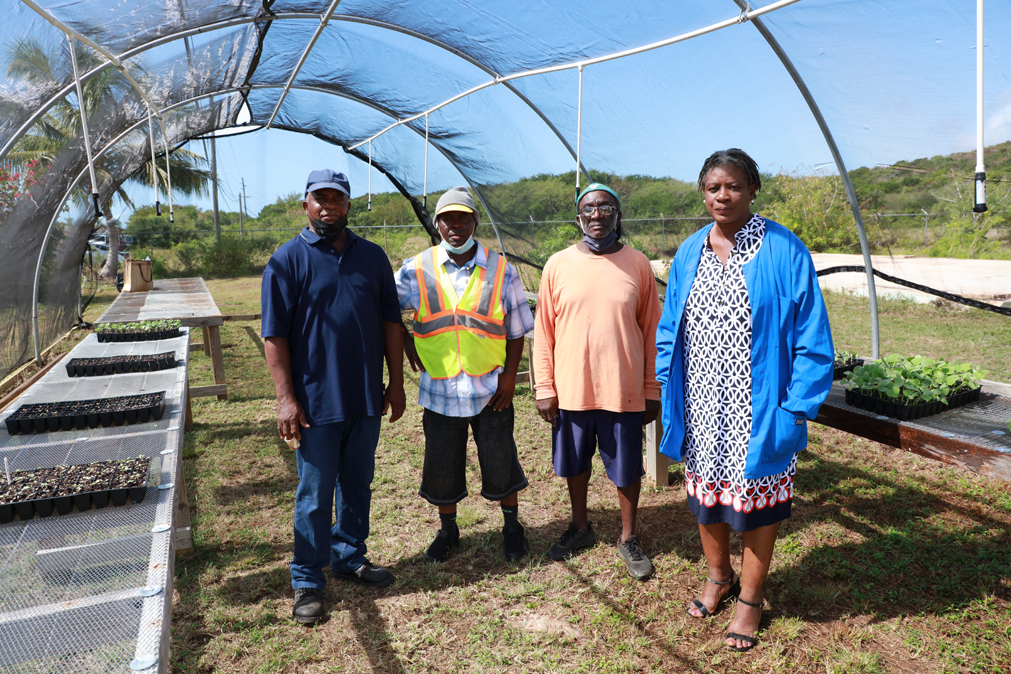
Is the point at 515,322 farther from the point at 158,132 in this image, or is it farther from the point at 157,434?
the point at 158,132

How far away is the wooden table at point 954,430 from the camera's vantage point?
237 centimetres

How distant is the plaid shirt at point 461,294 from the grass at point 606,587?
2.89 feet

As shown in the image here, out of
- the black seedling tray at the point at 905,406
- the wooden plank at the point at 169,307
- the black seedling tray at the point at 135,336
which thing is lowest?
the black seedling tray at the point at 905,406

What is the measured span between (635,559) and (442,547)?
38.3 inches

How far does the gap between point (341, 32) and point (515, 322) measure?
163 inches

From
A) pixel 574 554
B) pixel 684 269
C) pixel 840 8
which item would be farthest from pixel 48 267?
pixel 840 8

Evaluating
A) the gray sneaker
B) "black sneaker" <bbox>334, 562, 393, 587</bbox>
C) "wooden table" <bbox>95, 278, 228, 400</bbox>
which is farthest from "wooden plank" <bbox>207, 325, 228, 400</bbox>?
the gray sneaker

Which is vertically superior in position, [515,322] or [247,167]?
[247,167]

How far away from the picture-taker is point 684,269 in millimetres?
2520

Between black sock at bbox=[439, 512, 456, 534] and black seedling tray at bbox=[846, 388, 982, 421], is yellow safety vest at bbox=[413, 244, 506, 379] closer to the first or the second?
black sock at bbox=[439, 512, 456, 534]

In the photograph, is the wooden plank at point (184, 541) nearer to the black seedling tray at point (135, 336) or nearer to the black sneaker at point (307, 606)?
the black sneaker at point (307, 606)

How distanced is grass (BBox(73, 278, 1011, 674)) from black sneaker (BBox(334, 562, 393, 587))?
0.06 metres

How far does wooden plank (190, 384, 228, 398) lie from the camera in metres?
6.07

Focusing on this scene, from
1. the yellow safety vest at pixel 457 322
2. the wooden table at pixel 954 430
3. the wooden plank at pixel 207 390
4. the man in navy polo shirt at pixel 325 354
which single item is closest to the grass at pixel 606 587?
the man in navy polo shirt at pixel 325 354
